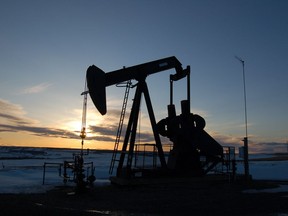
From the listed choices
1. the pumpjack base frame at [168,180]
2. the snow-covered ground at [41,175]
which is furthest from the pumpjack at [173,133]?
the snow-covered ground at [41,175]

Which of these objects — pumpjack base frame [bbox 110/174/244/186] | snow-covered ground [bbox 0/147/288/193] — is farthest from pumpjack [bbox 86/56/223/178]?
snow-covered ground [bbox 0/147/288/193]

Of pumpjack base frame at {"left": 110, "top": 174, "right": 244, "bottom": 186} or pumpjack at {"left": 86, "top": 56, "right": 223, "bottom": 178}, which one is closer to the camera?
pumpjack base frame at {"left": 110, "top": 174, "right": 244, "bottom": 186}

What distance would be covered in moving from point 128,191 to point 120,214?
4.09m

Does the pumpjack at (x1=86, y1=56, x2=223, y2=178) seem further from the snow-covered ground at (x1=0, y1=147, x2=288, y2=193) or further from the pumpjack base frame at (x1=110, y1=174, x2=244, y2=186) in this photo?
the snow-covered ground at (x1=0, y1=147, x2=288, y2=193)

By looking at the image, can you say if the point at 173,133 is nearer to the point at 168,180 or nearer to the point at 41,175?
the point at 168,180

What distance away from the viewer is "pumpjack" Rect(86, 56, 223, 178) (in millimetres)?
12219

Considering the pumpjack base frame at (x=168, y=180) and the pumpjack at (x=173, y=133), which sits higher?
the pumpjack at (x=173, y=133)

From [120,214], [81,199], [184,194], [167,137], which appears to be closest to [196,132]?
[167,137]

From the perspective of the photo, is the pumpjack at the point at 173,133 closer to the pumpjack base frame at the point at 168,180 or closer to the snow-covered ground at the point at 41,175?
the pumpjack base frame at the point at 168,180

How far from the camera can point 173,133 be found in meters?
13.1

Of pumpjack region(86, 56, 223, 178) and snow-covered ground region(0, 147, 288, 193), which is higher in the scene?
pumpjack region(86, 56, 223, 178)

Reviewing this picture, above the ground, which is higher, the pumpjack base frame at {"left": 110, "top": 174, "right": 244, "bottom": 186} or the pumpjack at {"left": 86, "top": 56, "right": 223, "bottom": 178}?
the pumpjack at {"left": 86, "top": 56, "right": 223, "bottom": 178}

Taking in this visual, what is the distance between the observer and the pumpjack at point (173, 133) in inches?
481

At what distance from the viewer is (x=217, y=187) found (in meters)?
11.6
